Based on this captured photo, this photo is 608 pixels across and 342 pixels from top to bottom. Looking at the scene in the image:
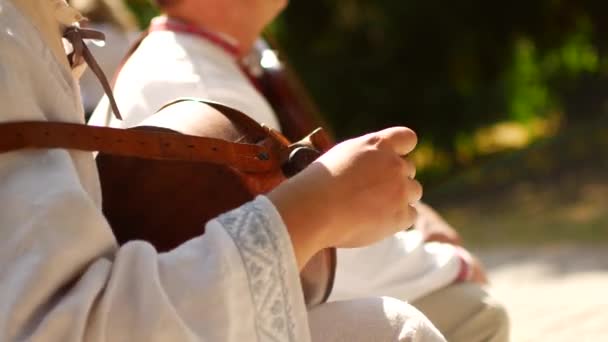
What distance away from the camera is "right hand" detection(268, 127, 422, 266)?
1624 millimetres

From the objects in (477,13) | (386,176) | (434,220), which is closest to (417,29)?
(477,13)

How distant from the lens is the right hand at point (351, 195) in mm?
1624

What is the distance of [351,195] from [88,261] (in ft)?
1.19

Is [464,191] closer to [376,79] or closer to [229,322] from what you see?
[376,79]

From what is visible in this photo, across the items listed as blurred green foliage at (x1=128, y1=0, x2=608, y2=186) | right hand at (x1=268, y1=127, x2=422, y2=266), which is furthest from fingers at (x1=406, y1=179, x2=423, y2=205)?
blurred green foliage at (x1=128, y1=0, x2=608, y2=186)

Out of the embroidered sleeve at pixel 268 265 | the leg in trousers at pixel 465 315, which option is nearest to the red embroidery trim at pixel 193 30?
the leg in trousers at pixel 465 315

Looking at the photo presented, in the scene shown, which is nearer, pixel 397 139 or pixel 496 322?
pixel 397 139

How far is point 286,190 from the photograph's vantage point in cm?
164

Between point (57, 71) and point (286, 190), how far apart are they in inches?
13.1

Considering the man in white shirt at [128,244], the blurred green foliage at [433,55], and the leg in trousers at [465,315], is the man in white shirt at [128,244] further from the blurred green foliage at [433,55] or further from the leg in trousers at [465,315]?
the blurred green foliage at [433,55]

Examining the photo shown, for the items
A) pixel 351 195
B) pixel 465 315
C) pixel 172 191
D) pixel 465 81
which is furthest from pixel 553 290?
pixel 465 81

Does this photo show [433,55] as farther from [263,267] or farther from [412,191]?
[263,267]

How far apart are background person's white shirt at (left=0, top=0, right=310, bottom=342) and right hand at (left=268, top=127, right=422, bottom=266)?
4cm

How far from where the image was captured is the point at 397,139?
1.73 m
